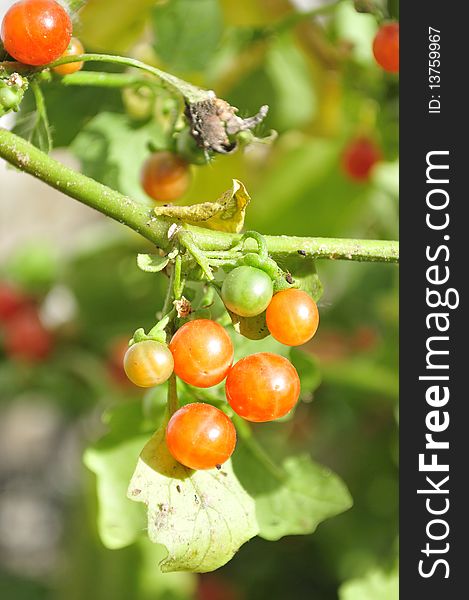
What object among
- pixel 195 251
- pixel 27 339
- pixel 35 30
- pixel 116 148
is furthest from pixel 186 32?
pixel 27 339

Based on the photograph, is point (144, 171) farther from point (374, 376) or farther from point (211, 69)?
point (374, 376)

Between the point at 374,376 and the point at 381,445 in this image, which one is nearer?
the point at 374,376

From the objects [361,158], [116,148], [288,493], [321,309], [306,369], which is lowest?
[288,493]

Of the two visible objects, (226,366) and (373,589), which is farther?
(373,589)

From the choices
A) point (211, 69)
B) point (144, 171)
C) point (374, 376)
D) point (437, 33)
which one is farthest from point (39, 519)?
point (437, 33)

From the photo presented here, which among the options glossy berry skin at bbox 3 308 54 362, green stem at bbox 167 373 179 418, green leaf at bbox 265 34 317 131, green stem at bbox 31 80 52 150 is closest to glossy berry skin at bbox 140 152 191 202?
green stem at bbox 31 80 52 150

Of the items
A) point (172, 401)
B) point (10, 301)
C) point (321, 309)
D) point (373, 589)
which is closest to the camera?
point (172, 401)

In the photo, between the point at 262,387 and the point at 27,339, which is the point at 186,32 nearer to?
the point at 262,387
